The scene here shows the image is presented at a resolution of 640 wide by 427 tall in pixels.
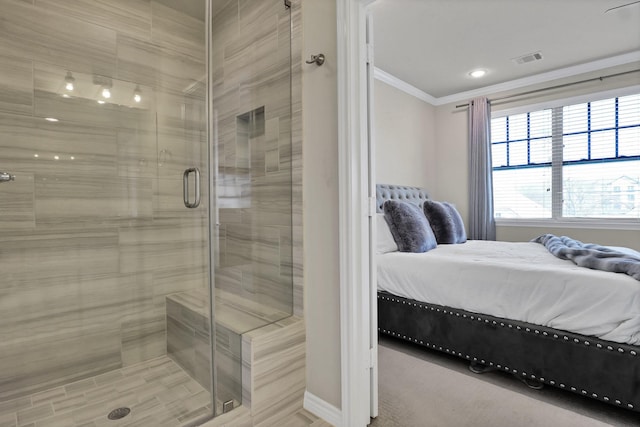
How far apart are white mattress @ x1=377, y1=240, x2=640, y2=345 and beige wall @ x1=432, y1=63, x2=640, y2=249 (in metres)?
1.56

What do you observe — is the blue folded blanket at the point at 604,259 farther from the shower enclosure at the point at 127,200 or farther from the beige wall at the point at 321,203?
the shower enclosure at the point at 127,200

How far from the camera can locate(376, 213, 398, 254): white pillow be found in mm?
2896

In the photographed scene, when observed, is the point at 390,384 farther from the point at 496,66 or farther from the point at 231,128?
the point at 496,66

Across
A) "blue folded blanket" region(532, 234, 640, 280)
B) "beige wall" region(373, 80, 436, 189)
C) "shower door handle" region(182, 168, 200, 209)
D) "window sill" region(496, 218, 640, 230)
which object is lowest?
"blue folded blanket" region(532, 234, 640, 280)

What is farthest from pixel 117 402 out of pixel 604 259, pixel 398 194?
pixel 398 194

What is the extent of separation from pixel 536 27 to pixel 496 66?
2.70 ft

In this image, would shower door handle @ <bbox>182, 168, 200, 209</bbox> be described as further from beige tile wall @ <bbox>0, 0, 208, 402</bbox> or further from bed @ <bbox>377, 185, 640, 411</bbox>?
bed @ <bbox>377, 185, 640, 411</bbox>

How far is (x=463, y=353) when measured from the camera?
7.38 feet

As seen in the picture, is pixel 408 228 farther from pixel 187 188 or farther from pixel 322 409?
pixel 187 188

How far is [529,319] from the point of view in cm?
199

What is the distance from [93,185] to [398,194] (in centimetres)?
300

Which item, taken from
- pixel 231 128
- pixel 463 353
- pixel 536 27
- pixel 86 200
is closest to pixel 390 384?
pixel 463 353

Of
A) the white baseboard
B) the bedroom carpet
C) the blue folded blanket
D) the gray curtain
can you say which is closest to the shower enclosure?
the white baseboard

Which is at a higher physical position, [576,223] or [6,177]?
[6,177]
